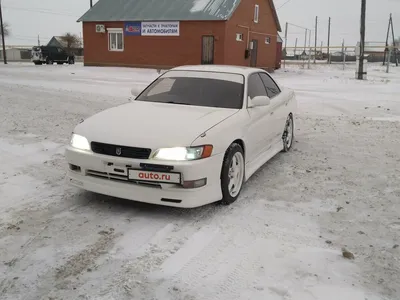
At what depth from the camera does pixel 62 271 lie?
303 cm

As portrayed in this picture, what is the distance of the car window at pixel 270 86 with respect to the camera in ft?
19.9

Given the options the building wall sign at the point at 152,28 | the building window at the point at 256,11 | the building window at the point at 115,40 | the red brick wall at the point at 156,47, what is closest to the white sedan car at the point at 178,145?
the red brick wall at the point at 156,47

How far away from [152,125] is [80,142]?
745mm

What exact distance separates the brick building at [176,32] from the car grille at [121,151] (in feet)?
70.1

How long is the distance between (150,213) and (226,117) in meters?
1.32

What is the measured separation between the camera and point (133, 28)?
2725 cm

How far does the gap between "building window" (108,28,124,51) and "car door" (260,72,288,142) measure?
77.0ft

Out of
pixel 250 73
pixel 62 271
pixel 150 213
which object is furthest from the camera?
pixel 250 73

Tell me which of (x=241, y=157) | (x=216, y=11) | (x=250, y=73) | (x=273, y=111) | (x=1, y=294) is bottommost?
(x=1, y=294)

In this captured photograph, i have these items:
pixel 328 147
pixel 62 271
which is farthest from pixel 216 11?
pixel 62 271

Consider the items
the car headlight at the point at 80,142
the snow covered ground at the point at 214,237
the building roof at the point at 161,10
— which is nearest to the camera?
the snow covered ground at the point at 214,237

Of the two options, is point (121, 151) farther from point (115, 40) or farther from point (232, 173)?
point (115, 40)

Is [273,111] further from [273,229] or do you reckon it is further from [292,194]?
[273,229]

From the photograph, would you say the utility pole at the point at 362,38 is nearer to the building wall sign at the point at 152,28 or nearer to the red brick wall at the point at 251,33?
the red brick wall at the point at 251,33
